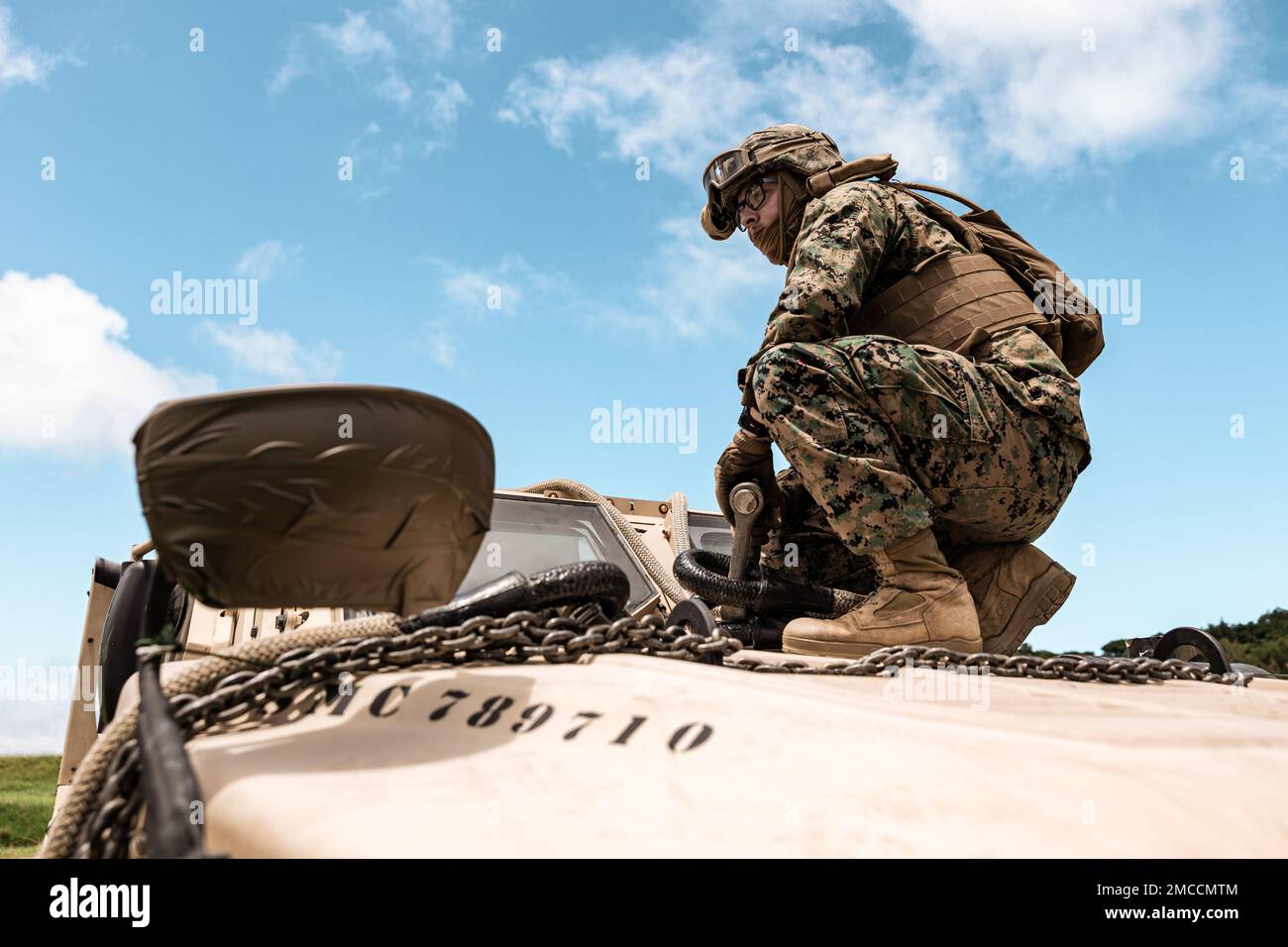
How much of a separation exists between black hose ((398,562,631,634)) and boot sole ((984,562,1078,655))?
137cm

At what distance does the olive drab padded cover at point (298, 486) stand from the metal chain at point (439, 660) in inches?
7.6

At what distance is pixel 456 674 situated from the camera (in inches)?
51.1

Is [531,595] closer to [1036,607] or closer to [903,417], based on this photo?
[903,417]

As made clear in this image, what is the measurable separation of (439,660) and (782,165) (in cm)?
190

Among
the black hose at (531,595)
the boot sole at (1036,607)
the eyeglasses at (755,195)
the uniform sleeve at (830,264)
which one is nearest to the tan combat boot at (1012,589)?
the boot sole at (1036,607)

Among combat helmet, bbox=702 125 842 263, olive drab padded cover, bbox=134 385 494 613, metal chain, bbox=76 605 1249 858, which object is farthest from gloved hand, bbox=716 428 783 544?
olive drab padded cover, bbox=134 385 494 613

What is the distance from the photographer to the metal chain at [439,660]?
1127mm

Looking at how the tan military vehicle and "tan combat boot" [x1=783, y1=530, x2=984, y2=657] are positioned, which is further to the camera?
"tan combat boot" [x1=783, y1=530, x2=984, y2=657]

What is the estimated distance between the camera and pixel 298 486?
1.04 meters

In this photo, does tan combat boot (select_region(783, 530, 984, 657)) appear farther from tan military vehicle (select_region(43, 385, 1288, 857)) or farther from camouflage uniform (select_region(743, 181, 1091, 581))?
tan military vehicle (select_region(43, 385, 1288, 857))

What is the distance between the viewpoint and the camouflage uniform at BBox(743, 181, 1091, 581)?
88.6 inches

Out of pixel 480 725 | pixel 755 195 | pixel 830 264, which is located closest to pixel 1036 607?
pixel 830 264
